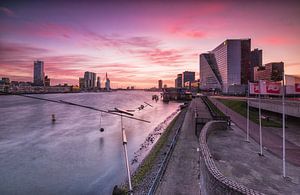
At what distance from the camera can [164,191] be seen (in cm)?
1048

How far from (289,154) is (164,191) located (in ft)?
38.2

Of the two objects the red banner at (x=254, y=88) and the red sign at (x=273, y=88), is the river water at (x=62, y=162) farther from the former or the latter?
the red sign at (x=273, y=88)

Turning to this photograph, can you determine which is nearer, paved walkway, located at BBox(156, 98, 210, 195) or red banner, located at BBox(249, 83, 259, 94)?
paved walkway, located at BBox(156, 98, 210, 195)

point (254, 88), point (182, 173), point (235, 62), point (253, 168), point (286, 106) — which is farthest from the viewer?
point (235, 62)

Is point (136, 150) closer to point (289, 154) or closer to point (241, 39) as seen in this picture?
point (289, 154)

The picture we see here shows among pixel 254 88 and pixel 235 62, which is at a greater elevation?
pixel 235 62

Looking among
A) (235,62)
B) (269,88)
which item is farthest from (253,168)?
(235,62)

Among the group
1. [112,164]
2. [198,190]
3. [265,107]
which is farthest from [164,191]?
[265,107]

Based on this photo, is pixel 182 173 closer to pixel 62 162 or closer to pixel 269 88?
pixel 269 88

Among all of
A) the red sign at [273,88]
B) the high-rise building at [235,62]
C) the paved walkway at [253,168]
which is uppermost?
the high-rise building at [235,62]

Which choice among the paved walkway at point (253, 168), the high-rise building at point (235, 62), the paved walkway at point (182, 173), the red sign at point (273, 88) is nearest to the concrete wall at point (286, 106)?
the paved walkway at point (253, 168)

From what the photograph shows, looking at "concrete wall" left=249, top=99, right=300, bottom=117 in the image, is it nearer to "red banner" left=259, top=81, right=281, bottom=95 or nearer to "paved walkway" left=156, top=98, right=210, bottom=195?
"red banner" left=259, top=81, right=281, bottom=95

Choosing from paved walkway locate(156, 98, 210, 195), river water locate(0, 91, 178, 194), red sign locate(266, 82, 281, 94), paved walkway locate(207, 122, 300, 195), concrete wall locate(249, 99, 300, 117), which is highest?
red sign locate(266, 82, 281, 94)

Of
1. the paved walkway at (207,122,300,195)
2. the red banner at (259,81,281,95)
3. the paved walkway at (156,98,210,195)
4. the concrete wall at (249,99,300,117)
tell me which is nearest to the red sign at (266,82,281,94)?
the red banner at (259,81,281,95)
